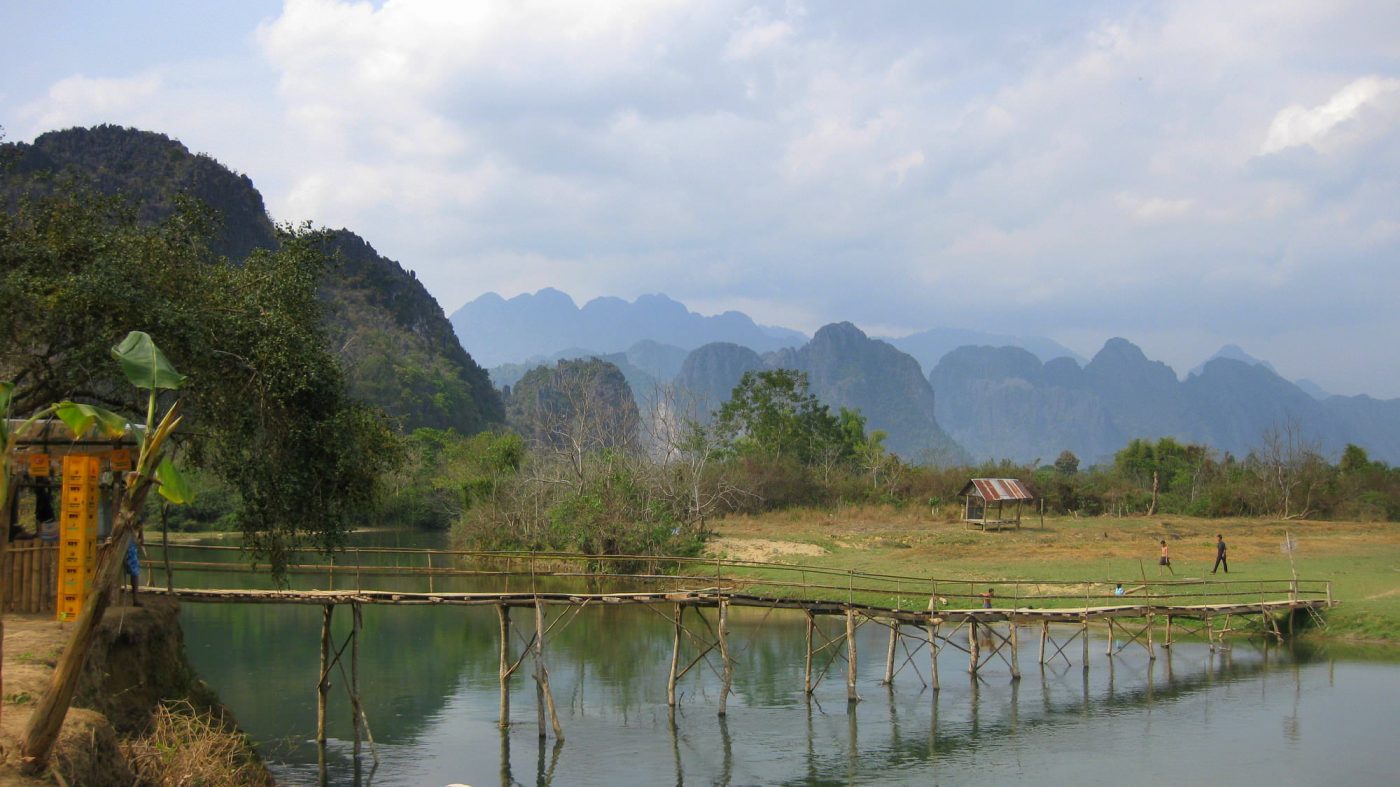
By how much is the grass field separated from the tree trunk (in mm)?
27184

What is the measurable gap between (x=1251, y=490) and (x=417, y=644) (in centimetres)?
5126

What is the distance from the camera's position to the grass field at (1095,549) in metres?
37.0

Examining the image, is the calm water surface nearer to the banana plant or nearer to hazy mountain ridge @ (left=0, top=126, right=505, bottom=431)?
the banana plant

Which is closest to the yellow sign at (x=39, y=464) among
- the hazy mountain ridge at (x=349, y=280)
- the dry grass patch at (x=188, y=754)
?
the dry grass patch at (x=188, y=754)

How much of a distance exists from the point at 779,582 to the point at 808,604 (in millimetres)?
3404

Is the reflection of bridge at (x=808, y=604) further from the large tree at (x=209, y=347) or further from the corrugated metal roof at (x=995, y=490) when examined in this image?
the corrugated metal roof at (x=995, y=490)

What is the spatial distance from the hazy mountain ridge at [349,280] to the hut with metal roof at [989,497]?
164 feet

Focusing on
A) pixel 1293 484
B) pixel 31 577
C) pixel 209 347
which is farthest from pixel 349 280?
pixel 31 577

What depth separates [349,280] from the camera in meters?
112

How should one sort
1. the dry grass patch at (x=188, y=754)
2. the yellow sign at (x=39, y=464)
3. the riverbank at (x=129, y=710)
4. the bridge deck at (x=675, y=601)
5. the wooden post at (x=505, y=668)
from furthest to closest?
the wooden post at (x=505, y=668), the bridge deck at (x=675, y=601), the yellow sign at (x=39, y=464), the dry grass patch at (x=188, y=754), the riverbank at (x=129, y=710)

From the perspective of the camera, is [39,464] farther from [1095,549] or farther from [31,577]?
[1095,549]

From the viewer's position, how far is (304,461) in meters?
20.3

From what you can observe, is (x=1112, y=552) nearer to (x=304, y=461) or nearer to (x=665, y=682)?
(x=665, y=682)

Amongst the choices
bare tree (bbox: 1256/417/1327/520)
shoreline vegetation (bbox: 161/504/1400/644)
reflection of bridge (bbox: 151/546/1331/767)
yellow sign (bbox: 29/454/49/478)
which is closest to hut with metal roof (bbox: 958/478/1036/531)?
shoreline vegetation (bbox: 161/504/1400/644)
